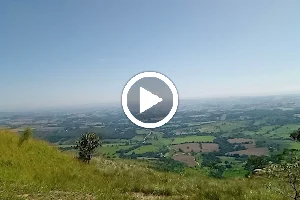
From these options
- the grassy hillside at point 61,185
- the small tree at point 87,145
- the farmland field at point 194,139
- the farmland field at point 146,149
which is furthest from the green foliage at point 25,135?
the farmland field at point 194,139

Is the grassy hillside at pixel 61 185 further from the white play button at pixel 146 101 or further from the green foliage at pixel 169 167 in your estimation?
the green foliage at pixel 169 167

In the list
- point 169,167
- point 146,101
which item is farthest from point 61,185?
point 169,167

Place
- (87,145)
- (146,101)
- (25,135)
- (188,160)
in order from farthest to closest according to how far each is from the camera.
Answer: (188,160)
(87,145)
(25,135)
(146,101)

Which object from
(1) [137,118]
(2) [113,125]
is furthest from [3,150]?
(2) [113,125]

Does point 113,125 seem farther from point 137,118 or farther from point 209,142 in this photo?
point 137,118

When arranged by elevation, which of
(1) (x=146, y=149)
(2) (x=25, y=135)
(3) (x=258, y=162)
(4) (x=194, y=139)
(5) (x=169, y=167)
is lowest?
(4) (x=194, y=139)

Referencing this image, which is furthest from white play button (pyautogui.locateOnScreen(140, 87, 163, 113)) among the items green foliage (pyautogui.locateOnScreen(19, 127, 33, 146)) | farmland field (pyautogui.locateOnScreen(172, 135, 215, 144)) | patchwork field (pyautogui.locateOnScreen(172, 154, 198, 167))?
farmland field (pyautogui.locateOnScreen(172, 135, 215, 144))

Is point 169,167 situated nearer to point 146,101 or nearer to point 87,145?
point 87,145

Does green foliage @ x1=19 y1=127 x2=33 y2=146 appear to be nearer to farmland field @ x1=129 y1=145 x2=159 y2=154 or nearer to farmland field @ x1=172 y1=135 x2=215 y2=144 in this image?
farmland field @ x1=129 y1=145 x2=159 y2=154
